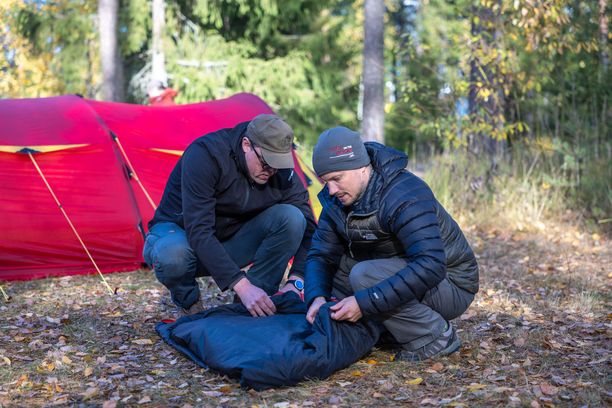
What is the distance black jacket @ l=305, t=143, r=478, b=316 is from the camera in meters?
3.15

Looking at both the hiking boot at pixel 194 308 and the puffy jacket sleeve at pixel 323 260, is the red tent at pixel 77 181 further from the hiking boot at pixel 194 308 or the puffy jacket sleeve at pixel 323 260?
the puffy jacket sleeve at pixel 323 260

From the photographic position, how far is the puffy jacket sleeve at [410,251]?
123 inches

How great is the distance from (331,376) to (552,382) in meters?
1.01

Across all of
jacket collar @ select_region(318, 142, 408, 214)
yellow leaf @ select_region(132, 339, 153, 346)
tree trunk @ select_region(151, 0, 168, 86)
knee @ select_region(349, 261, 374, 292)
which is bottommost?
yellow leaf @ select_region(132, 339, 153, 346)

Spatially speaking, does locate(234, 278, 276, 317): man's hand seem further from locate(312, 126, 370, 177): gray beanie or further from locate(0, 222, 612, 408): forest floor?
locate(312, 126, 370, 177): gray beanie

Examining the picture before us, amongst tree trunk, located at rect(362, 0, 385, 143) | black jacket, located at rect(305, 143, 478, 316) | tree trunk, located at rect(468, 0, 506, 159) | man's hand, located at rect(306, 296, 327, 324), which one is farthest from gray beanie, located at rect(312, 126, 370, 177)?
tree trunk, located at rect(362, 0, 385, 143)

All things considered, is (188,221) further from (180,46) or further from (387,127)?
(387,127)

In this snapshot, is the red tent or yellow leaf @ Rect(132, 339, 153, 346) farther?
the red tent

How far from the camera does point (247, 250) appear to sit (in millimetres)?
4395

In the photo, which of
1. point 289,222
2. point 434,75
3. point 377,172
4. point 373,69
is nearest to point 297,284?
point 289,222

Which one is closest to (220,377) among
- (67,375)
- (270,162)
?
(67,375)

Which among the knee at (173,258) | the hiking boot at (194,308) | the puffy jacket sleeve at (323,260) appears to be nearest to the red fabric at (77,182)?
the hiking boot at (194,308)

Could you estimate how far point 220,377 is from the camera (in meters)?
3.41

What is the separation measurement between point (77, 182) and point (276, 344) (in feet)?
10.6
